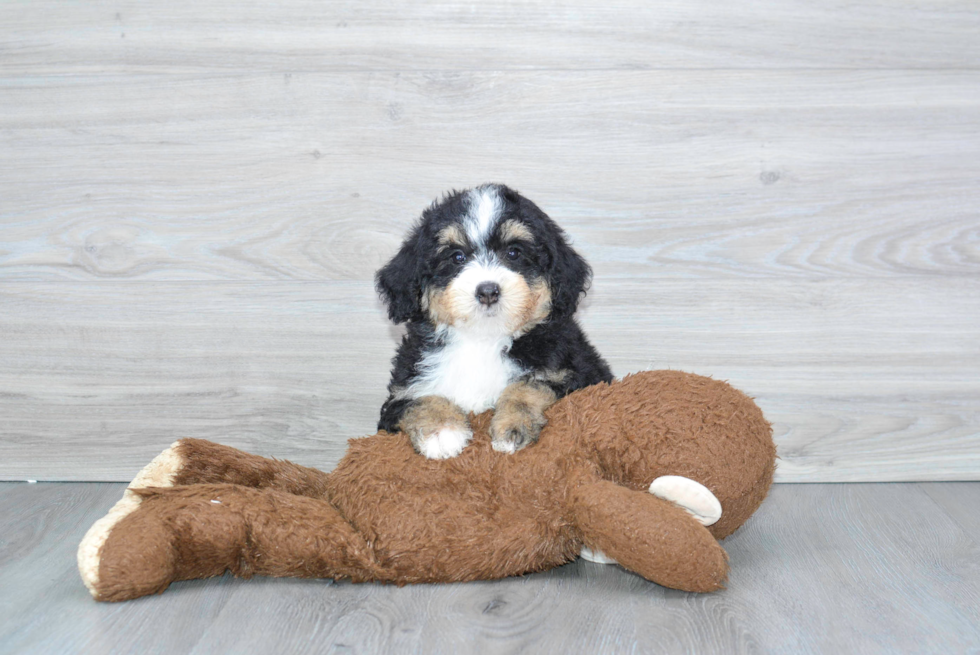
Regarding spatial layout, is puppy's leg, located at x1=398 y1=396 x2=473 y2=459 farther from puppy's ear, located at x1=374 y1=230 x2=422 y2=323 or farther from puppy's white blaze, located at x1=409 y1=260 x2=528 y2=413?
puppy's ear, located at x1=374 y1=230 x2=422 y2=323

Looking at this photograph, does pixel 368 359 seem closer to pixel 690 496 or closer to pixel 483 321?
pixel 483 321

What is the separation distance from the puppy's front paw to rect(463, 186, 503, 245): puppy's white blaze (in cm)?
44

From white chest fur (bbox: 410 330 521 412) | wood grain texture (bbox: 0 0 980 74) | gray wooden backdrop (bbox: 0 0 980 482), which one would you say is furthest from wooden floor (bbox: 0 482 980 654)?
wood grain texture (bbox: 0 0 980 74)

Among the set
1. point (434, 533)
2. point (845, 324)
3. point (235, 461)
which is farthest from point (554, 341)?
point (845, 324)

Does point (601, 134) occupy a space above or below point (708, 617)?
above

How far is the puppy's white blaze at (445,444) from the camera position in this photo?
2.19m

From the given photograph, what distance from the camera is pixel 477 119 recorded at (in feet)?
10.1

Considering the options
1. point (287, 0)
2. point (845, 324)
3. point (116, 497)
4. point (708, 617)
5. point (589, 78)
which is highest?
point (287, 0)

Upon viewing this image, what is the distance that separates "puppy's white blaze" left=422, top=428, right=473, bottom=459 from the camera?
7.20 feet

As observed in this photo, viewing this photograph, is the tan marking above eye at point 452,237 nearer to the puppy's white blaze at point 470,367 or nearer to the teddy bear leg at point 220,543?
the puppy's white blaze at point 470,367

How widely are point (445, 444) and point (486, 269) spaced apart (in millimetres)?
459

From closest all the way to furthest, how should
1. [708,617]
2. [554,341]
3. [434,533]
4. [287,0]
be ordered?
[708,617], [434,533], [554,341], [287,0]

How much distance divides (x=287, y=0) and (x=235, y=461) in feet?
5.44

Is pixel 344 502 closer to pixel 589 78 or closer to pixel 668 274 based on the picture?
pixel 668 274
